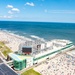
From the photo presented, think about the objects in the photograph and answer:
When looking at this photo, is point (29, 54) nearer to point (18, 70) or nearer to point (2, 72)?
point (18, 70)

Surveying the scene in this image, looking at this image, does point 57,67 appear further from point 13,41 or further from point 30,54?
point 13,41

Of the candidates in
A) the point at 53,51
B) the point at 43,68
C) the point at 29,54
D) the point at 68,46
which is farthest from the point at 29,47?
the point at 68,46

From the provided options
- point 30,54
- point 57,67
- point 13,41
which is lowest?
point 57,67

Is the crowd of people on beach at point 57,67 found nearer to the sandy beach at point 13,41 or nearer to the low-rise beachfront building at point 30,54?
the low-rise beachfront building at point 30,54

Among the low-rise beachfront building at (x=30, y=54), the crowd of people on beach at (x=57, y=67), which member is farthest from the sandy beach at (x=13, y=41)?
the crowd of people on beach at (x=57, y=67)

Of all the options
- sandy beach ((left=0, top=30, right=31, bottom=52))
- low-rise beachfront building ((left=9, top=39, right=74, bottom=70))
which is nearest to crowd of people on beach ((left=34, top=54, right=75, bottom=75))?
low-rise beachfront building ((left=9, top=39, right=74, bottom=70))

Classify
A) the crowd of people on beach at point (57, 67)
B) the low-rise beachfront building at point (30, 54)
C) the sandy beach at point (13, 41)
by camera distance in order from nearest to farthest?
the crowd of people on beach at point (57, 67), the low-rise beachfront building at point (30, 54), the sandy beach at point (13, 41)

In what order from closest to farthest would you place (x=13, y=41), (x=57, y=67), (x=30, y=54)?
(x=57, y=67) < (x=30, y=54) < (x=13, y=41)

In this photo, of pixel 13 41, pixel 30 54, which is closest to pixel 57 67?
pixel 30 54
